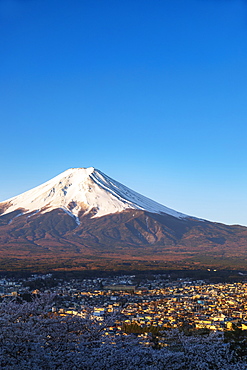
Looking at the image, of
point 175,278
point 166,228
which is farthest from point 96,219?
point 175,278

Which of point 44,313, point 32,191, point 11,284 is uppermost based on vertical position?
point 32,191

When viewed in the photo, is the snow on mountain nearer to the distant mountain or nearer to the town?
the distant mountain

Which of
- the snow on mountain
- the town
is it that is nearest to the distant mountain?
the snow on mountain

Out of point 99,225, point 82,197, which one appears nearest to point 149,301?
point 99,225

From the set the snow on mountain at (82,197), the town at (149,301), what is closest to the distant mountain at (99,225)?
the snow on mountain at (82,197)

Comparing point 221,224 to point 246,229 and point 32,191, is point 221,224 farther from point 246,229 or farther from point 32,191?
point 32,191

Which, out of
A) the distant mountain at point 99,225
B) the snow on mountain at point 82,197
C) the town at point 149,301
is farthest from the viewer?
the snow on mountain at point 82,197

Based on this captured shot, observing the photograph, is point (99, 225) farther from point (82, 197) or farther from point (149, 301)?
point (149, 301)

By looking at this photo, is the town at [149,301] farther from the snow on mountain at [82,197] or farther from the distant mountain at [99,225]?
the snow on mountain at [82,197]
